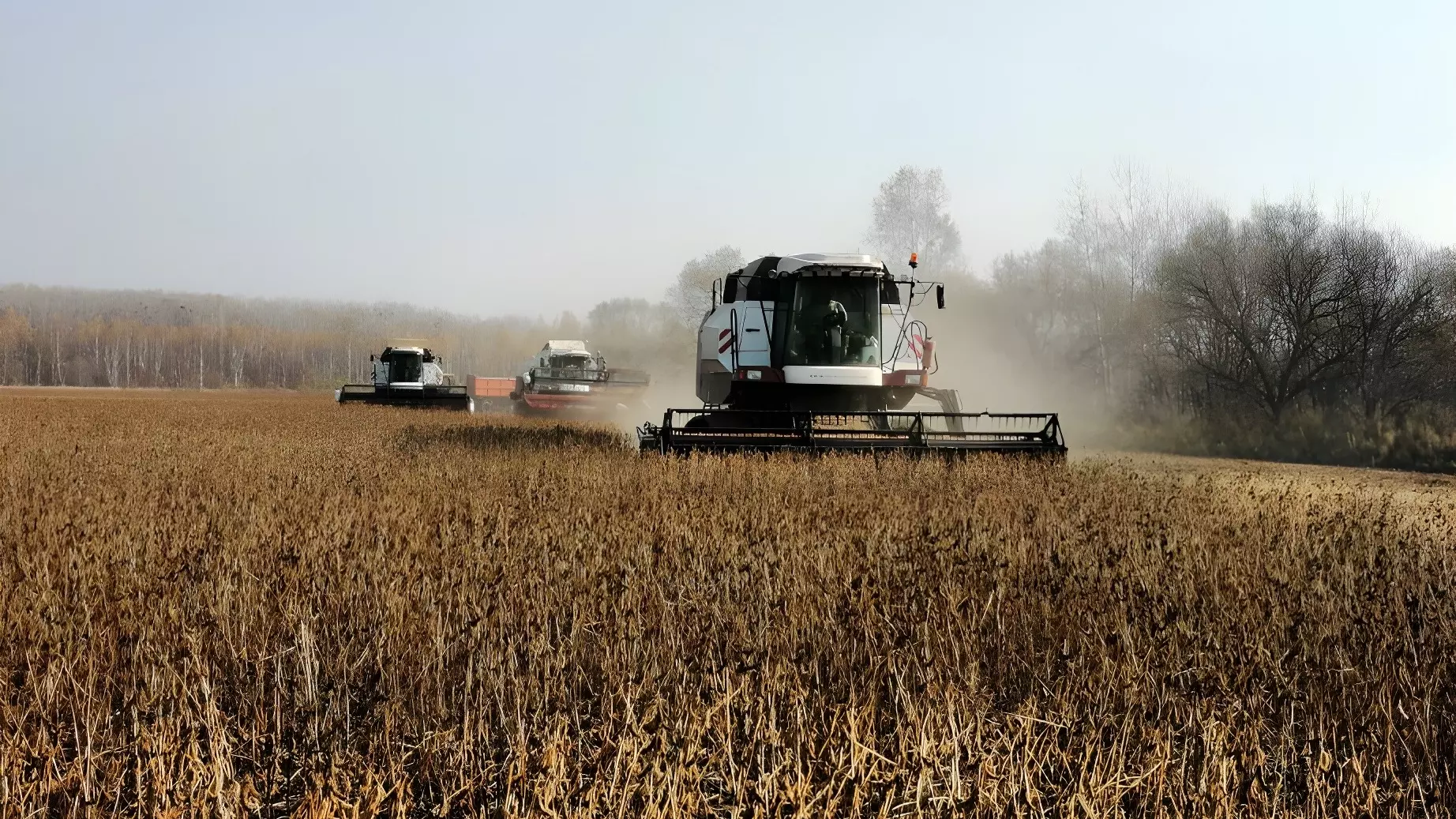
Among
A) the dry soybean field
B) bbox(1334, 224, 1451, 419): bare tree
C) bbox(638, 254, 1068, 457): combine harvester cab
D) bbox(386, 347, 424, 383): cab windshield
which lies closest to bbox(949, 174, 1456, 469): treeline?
bbox(1334, 224, 1451, 419): bare tree

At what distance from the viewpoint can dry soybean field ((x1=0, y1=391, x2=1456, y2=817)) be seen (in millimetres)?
2367

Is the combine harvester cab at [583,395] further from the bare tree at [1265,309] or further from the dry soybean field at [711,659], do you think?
the dry soybean field at [711,659]

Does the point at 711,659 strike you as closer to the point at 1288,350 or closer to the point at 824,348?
the point at 824,348

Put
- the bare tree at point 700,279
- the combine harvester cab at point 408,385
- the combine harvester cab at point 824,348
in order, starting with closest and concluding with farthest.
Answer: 1. the combine harvester cab at point 824,348
2. the combine harvester cab at point 408,385
3. the bare tree at point 700,279

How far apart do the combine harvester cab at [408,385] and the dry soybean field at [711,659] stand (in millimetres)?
22792

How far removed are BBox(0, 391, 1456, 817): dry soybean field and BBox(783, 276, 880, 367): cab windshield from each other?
5.49 meters

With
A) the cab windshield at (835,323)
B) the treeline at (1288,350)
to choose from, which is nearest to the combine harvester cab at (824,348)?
the cab windshield at (835,323)

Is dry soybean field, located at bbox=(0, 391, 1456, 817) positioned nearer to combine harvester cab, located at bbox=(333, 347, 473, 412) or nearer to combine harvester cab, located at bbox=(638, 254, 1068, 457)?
combine harvester cab, located at bbox=(638, 254, 1068, 457)

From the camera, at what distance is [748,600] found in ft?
13.8

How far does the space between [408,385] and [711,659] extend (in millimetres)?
32233

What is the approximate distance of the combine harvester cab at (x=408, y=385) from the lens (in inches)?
1175

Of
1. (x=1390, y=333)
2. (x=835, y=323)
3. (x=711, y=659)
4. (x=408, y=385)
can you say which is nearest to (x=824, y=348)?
(x=835, y=323)

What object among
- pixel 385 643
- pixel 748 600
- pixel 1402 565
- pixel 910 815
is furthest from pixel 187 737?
pixel 1402 565

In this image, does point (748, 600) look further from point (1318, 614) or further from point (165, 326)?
point (165, 326)
